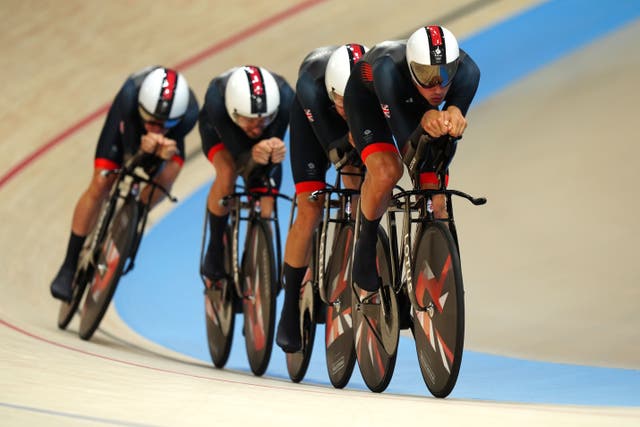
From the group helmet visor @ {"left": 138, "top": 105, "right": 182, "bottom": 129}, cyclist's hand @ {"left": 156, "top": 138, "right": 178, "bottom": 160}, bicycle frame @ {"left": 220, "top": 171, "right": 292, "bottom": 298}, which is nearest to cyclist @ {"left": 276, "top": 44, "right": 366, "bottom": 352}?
bicycle frame @ {"left": 220, "top": 171, "right": 292, "bottom": 298}

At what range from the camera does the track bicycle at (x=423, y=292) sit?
345 centimetres

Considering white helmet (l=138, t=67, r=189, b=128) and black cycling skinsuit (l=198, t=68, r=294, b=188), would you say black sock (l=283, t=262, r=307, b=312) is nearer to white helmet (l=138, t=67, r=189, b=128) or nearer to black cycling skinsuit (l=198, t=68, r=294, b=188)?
black cycling skinsuit (l=198, t=68, r=294, b=188)

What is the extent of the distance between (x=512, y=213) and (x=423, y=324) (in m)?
3.04

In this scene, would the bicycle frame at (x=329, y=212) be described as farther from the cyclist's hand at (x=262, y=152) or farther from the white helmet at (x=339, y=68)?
the cyclist's hand at (x=262, y=152)

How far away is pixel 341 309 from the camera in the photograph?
173 inches

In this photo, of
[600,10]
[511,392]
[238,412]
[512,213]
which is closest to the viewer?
[238,412]

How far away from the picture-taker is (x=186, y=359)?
5398 mm

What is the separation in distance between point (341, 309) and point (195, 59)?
5.55 meters

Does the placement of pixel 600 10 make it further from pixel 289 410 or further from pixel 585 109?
pixel 289 410

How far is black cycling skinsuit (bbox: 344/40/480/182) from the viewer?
3607 millimetres

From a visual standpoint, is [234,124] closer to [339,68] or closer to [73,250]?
[339,68]

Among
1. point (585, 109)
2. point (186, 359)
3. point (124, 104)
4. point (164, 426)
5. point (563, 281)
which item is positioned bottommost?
point (164, 426)

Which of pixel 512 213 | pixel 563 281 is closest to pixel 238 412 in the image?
pixel 563 281

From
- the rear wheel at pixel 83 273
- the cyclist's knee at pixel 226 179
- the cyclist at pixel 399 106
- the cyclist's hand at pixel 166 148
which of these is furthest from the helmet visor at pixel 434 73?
the rear wheel at pixel 83 273
